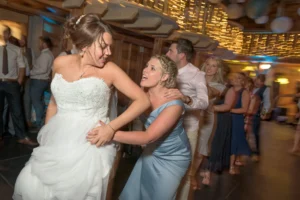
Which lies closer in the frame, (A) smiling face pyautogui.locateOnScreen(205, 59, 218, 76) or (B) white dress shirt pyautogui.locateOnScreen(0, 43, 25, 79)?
(A) smiling face pyautogui.locateOnScreen(205, 59, 218, 76)

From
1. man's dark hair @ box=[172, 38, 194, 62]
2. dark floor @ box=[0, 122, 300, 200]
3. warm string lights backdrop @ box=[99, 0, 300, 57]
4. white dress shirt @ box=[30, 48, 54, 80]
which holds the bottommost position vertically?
dark floor @ box=[0, 122, 300, 200]

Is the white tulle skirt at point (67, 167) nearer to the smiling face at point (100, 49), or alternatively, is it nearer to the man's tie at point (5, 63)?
the smiling face at point (100, 49)

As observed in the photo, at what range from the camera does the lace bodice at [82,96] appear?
1.30 metres

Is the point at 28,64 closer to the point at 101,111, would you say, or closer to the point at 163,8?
the point at 163,8

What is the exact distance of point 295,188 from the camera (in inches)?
140

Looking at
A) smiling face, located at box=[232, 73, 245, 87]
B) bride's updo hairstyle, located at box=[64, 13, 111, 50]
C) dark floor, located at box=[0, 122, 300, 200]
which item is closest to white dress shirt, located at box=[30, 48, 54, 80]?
dark floor, located at box=[0, 122, 300, 200]

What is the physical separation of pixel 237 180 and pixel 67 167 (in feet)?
9.61

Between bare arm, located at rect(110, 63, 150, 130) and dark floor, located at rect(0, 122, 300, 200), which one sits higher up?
bare arm, located at rect(110, 63, 150, 130)

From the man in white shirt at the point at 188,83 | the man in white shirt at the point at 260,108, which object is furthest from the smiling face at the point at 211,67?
the man in white shirt at the point at 260,108

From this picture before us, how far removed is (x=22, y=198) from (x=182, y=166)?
0.95 meters

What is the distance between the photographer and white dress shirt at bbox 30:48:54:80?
13.7 ft

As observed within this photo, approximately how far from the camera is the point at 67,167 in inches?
50.9

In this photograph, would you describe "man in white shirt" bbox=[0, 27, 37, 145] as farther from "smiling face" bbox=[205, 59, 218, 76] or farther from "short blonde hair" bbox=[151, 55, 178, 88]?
"short blonde hair" bbox=[151, 55, 178, 88]

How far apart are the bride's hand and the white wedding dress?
0.07 meters
